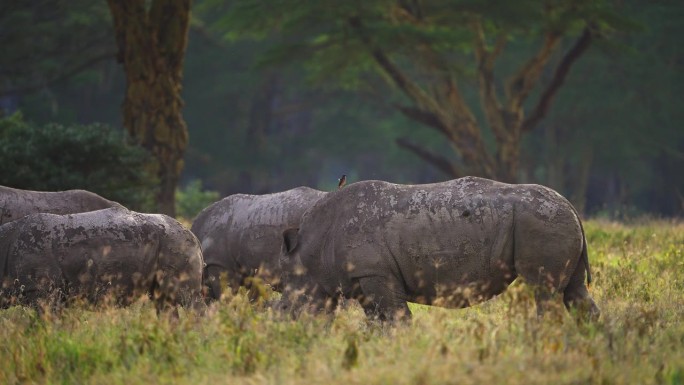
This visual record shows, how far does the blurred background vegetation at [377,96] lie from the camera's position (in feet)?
77.8

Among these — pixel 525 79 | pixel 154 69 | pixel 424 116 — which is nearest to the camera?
pixel 154 69

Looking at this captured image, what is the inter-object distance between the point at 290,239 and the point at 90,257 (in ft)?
5.66

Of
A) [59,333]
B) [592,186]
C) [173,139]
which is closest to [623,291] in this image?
[59,333]

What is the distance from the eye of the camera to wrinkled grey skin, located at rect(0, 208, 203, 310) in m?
9.13

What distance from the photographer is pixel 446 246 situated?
28.0 feet

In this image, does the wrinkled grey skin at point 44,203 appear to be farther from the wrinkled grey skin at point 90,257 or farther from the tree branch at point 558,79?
the tree branch at point 558,79

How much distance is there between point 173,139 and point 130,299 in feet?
32.2

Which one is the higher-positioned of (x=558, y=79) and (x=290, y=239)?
(x=290, y=239)

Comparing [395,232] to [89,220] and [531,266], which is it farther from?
[89,220]

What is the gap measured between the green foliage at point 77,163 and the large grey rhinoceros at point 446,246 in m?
8.31

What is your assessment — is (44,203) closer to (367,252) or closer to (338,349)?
(367,252)

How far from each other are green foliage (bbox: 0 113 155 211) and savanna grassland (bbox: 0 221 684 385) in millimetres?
7316

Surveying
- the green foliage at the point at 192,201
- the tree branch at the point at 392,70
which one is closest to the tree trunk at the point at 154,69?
the tree branch at the point at 392,70

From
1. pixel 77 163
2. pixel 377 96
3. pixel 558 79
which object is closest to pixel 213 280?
pixel 77 163
